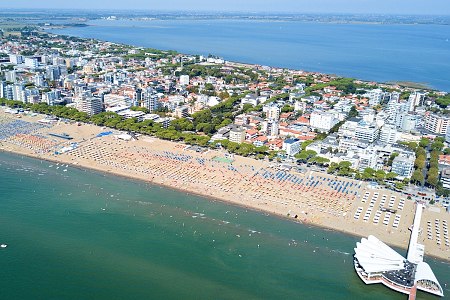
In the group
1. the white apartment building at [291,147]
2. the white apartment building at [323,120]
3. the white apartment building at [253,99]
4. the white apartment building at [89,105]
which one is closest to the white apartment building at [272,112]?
the white apartment building at [323,120]

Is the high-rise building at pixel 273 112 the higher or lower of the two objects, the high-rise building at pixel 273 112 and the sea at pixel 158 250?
the higher

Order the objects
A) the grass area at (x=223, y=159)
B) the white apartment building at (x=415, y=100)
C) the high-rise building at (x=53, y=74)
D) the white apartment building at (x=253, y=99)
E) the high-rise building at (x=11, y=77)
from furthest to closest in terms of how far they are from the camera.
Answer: the high-rise building at (x=53, y=74)
the high-rise building at (x=11, y=77)
the white apartment building at (x=253, y=99)
the white apartment building at (x=415, y=100)
the grass area at (x=223, y=159)

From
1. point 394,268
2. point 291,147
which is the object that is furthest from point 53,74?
point 394,268

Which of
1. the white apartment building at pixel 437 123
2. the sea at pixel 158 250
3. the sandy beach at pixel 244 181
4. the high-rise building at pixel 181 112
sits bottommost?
the sea at pixel 158 250

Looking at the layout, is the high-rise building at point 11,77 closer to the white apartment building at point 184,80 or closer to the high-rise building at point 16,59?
the high-rise building at point 16,59

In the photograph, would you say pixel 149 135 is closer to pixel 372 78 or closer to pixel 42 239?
pixel 42 239

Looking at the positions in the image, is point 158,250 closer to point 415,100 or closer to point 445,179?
point 445,179

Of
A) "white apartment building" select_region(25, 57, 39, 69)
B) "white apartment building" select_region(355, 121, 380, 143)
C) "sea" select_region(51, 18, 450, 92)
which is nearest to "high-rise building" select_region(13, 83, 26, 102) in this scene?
"white apartment building" select_region(25, 57, 39, 69)
